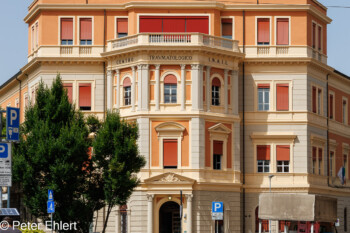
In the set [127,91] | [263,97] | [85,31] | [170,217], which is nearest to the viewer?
[170,217]

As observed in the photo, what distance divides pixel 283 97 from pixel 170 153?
10.7 meters

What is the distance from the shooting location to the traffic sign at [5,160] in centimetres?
3853

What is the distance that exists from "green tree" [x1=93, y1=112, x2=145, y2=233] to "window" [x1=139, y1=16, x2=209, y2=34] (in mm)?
13906

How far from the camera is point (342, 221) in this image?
3120 inches

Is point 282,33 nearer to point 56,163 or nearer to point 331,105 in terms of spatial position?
point 331,105

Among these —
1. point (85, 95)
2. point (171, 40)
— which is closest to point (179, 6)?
point (171, 40)

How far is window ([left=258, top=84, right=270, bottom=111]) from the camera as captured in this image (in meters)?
71.4

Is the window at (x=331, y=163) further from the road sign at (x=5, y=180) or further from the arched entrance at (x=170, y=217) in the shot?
the road sign at (x=5, y=180)

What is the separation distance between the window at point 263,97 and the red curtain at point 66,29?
15.3m

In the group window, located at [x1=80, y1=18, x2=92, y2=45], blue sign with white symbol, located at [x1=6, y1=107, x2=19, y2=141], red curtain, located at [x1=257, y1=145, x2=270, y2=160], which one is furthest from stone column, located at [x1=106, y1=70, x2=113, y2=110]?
blue sign with white symbol, located at [x1=6, y1=107, x2=19, y2=141]

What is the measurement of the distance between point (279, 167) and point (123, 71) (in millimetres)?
14287

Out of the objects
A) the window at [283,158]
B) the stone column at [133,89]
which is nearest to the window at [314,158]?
the window at [283,158]

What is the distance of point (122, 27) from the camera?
Answer: 71188mm

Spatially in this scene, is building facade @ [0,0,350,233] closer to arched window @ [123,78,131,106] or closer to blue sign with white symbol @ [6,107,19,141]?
arched window @ [123,78,131,106]
